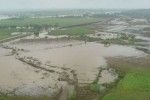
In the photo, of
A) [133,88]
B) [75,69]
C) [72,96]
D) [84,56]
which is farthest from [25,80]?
[84,56]

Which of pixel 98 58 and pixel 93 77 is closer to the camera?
pixel 93 77

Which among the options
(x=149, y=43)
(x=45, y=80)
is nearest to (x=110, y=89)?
(x=45, y=80)

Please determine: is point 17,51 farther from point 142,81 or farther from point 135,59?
point 142,81

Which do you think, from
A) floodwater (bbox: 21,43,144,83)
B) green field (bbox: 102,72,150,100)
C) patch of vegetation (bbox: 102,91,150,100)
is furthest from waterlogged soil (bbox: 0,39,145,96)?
patch of vegetation (bbox: 102,91,150,100)

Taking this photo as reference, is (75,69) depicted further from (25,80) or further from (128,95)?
(128,95)

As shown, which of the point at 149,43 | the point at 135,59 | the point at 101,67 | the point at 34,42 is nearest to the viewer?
the point at 101,67
